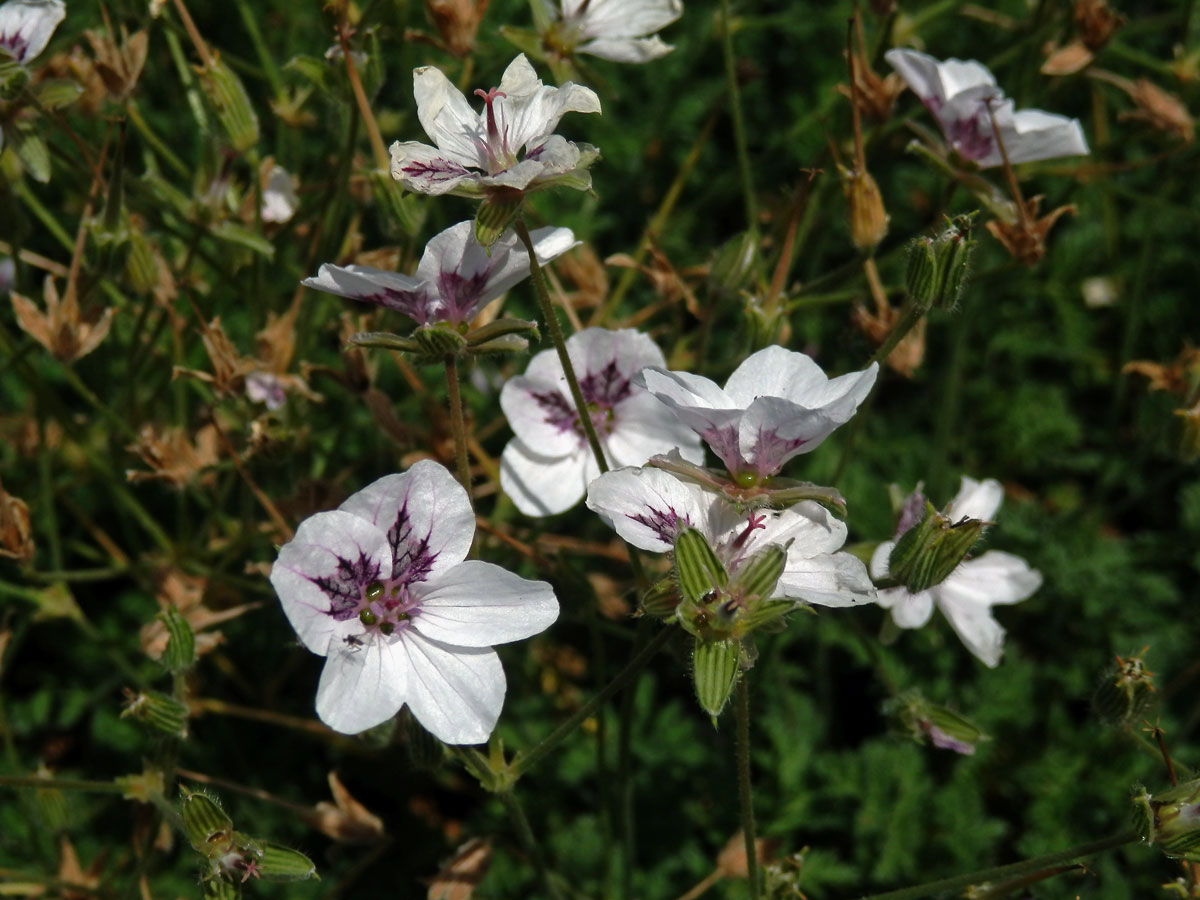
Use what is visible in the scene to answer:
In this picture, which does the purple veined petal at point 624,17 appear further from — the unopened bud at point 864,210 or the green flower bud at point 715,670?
the green flower bud at point 715,670

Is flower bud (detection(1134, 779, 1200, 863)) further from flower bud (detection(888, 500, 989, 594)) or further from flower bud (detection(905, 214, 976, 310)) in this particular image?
flower bud (detection(905, 214, 976, 310))

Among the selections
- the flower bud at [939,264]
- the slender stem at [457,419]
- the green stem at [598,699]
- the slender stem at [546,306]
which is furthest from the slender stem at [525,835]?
the flower bud at [939,264]

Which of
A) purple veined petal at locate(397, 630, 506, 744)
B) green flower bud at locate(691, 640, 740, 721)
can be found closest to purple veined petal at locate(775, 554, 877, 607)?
green flower bud at locate(691, 640, 740, 721)

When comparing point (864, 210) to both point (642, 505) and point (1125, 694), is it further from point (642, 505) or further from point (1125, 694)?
point (1125, 694)

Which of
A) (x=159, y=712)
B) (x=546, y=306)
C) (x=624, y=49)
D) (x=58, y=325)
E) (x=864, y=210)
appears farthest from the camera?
(x=624, y=49)

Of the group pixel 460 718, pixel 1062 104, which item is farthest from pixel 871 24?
pixel 460 718

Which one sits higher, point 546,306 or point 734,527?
point 546,306

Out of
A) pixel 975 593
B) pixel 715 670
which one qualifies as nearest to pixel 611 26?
pixel 975 593
